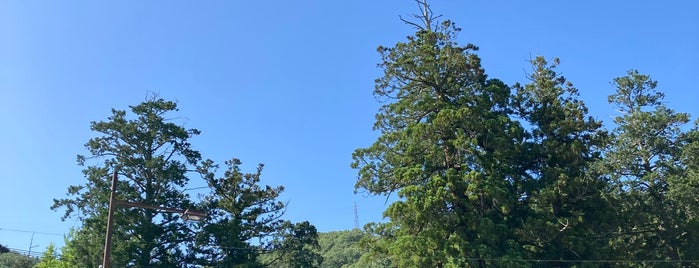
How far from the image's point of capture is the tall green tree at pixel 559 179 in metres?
25.0

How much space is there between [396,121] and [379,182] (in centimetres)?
335

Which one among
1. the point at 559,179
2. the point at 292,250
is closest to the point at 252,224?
the point at 292,250

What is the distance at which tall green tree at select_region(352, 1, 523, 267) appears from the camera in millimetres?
23062

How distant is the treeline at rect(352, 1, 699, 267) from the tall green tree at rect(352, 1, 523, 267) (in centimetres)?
6

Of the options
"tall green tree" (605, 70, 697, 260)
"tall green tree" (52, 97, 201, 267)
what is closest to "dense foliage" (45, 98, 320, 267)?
"tall green tree" (52, 97, 201, 267)

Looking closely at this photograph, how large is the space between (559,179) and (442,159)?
17.8 ft

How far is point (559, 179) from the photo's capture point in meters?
25.7

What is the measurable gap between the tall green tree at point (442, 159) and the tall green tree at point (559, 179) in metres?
1.21

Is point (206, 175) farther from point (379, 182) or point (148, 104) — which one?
point (379, 182)

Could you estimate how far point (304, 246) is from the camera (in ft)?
118

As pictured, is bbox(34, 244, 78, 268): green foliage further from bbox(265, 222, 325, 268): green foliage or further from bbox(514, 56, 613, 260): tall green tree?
bbox(514, 56, 613, 260): tall green tree

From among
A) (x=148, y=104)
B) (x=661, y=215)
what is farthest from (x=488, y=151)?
(x=148, y=104)

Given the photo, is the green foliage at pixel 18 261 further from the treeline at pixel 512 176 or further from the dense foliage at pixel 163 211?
the treeline at pixel 512 176

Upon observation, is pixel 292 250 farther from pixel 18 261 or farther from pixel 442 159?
pixel 18 261
